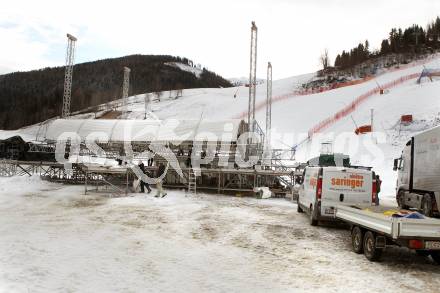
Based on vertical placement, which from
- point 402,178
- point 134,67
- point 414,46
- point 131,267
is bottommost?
point 131,267

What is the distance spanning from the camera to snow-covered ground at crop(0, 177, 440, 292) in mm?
7355

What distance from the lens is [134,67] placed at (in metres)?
183

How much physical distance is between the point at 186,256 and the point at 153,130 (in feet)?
72.6

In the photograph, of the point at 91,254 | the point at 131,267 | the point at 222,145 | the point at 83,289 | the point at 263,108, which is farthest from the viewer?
the point at 263,108

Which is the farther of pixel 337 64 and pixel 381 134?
pixel 337 64

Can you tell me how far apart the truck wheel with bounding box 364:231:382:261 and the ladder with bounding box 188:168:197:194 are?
1563 centimetres

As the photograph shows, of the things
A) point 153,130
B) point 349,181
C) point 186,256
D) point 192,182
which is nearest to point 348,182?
point 349,181

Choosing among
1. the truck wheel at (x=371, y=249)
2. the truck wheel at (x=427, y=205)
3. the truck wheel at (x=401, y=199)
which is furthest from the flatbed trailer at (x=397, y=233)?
the truck wheel at (x=401, y=199)

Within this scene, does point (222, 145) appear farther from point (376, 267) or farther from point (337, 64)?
point (337, 64)

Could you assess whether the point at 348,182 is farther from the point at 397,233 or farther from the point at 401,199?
the point at 401,199

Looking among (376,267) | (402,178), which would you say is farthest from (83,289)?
(402,178)

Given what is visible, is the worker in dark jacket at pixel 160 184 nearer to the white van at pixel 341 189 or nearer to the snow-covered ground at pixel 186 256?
the snow-covered ground at pixel 186 256

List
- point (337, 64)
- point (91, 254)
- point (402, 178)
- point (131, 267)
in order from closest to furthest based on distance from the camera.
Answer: point (131, 267) < point (91, 254) < point (402, 178) < point (337, 64)

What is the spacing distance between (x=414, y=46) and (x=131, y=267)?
10516 cm
